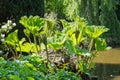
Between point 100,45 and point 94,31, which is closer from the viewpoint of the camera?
point 94,31

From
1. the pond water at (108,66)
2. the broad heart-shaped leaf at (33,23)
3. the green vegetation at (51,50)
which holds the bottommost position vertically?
the pond water at (108,66)

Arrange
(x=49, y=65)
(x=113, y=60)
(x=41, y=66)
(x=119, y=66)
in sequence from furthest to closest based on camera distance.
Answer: (x=113, y=60) → (x=119, y=66) → (x=49, y=65) → (x=41, y=66)

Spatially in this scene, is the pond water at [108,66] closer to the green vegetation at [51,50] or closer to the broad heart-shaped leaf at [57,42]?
the green vegetation at [51,50]

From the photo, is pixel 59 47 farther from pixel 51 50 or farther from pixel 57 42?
pixel 51 50

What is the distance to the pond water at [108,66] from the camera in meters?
8.84

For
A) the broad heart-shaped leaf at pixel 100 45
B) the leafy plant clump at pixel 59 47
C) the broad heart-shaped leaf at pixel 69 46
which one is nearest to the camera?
the leafy plant clump at pixel 59 47

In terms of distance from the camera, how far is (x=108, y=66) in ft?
35.5

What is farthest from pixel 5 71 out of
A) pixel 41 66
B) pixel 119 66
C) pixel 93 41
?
pixel 119 66

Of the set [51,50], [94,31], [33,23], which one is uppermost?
[33,23]

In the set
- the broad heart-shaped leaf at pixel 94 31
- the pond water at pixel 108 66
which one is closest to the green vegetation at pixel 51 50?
the broad heart-shaped leaf at pixel 94 31

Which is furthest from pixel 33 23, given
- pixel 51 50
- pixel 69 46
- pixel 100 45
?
pixel 100 45

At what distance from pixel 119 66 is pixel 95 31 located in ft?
21.9

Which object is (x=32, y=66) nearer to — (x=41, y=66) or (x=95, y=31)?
(x=41, y=66)

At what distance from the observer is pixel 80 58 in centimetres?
469
